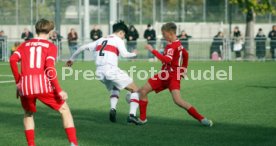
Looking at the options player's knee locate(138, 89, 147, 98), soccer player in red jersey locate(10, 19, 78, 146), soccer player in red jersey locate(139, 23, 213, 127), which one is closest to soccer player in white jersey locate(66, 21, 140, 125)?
player's knee locate(138, 89, 147, 98)

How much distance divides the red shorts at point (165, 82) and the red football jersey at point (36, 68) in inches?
133

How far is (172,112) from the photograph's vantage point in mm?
14273

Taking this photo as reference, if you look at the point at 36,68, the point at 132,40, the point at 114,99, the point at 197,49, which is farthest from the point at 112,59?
the point at 197,49

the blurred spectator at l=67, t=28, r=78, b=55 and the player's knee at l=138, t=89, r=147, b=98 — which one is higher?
the blurred spectator at l=67, t=28, r=78, b=55

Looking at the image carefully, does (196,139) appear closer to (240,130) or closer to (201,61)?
(240,130)

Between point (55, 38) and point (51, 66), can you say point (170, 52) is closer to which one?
point (51, 66)

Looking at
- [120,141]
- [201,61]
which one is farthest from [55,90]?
[201,61]

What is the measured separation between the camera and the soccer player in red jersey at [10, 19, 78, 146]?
30.0ft

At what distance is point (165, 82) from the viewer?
484 inches

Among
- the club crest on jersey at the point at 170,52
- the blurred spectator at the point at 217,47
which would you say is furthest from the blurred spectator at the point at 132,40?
the club crest on jersey at the point at 170,52

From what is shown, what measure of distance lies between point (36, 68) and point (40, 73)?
0.08 metres

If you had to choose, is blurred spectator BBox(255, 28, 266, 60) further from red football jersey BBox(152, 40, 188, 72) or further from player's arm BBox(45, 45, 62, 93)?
player's arm BBox(45, 45, 62, 93)

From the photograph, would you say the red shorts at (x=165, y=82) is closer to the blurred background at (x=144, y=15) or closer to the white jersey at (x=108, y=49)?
the white jersey at (x=108, y=49)

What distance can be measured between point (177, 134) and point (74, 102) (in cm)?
580
